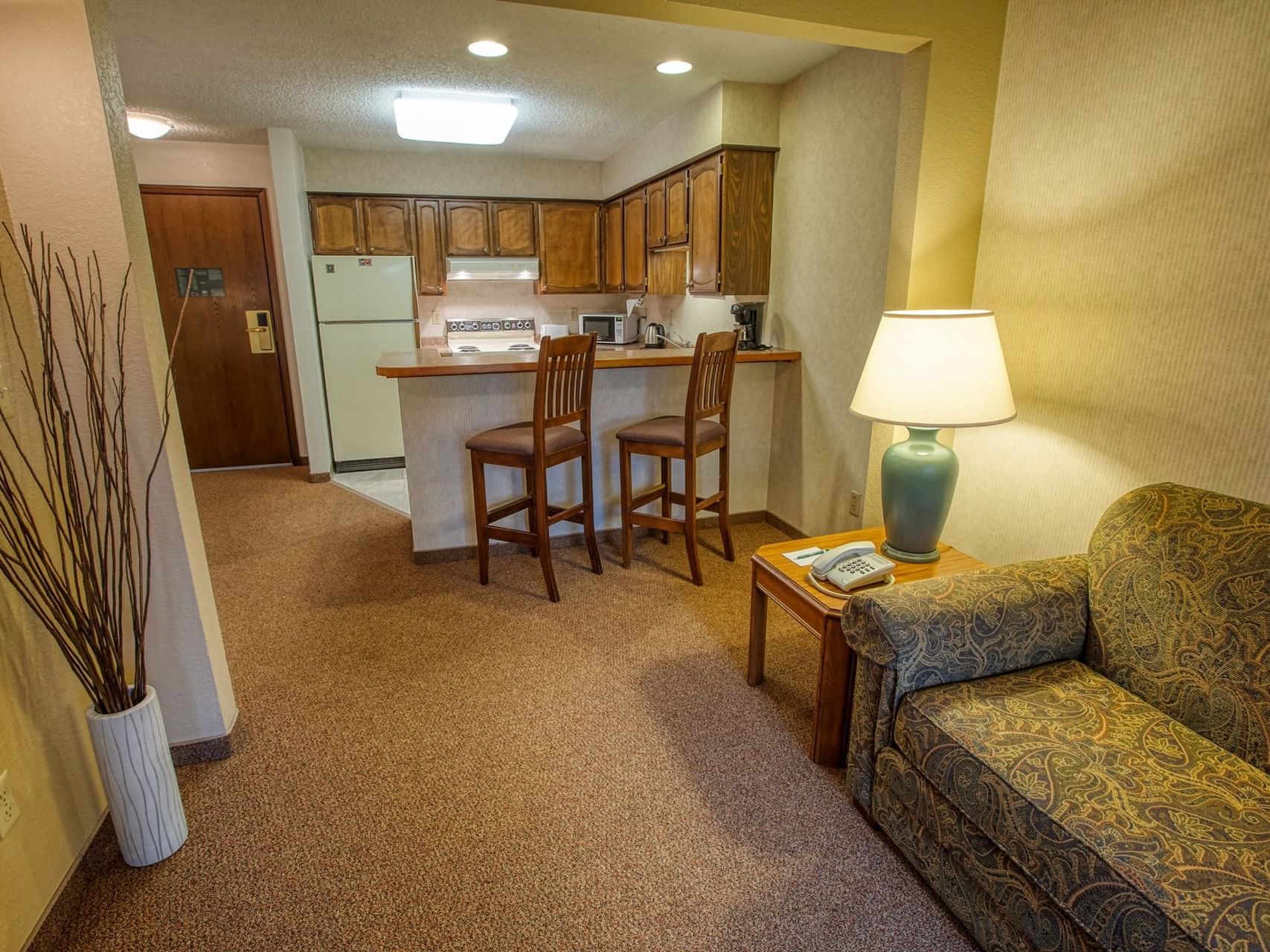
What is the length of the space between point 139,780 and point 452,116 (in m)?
3.28

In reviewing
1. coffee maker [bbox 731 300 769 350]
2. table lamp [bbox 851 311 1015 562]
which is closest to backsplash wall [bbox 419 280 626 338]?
coffee maker [bbox 731 300 769 350]

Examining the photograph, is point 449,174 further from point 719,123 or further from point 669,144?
point 719,123

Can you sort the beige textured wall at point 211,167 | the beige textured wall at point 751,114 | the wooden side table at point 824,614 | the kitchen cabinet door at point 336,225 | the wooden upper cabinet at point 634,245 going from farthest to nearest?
the kitchen cabinet door at point 336,225 → the wooden upper cabinet at point 634,245 → the beige textured wall at point 211,167 → the beige textured wall at point 751,114 → the wooden side table at point 824,614

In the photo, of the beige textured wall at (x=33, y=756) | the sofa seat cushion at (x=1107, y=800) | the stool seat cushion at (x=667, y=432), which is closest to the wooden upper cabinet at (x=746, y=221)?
the stool seat cushion at (x=667, y=432)

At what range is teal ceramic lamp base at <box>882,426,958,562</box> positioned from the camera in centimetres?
194

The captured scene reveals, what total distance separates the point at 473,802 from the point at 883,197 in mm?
2640

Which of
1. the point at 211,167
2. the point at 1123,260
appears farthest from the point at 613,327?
the point at 1123,260

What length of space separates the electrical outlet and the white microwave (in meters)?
4.51

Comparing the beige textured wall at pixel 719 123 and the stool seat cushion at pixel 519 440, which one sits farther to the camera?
the beige textured wall at pixel 719 123

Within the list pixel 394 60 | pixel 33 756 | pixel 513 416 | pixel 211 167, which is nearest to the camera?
pixel 33 756

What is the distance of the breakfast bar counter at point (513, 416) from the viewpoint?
10.4 feet

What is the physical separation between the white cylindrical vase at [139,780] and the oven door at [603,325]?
4.32m

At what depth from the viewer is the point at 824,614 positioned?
69.7 inches

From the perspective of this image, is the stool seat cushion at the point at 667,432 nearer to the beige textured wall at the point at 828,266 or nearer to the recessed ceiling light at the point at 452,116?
the beige textured wall at the point at 828,266
